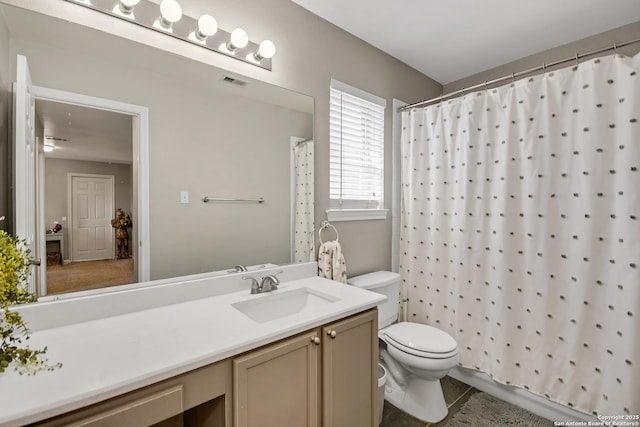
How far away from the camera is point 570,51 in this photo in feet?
7.11

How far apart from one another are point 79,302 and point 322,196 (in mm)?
1342

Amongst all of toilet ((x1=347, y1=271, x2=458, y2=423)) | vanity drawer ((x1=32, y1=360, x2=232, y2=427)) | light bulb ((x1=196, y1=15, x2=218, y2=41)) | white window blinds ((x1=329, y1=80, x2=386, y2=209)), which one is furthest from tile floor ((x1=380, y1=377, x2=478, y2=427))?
light bulb ((x1=196, y1=15, x2=218, y2=41))

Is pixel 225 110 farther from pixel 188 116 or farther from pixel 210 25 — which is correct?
pixel 210 25

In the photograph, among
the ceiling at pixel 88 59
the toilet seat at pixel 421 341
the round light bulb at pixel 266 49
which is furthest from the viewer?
the toilet seat at pixel 421 341

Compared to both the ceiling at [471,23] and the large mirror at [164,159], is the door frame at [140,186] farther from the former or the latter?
the ceiling at [471,23]

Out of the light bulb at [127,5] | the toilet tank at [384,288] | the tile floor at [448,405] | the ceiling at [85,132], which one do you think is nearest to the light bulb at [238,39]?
the light bulb at [127,5]

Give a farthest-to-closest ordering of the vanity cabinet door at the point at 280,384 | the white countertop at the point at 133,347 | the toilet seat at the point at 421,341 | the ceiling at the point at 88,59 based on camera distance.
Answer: the toilet seat at the point at 421,341 → the ceiling at the point at 88,59 → the vanity cabinet door at the point at 280,384 → the white countertop at the point at 133,347

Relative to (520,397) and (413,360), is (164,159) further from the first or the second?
(520,397)

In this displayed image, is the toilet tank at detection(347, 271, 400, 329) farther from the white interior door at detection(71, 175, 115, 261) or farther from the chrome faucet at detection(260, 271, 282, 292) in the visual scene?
the white interior door at detection(71, 175, 115, 261)

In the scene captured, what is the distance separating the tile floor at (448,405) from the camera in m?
1.78

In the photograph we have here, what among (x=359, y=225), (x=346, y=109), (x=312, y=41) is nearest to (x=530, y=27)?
(x=346, y=109)

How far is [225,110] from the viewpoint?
1.53 meters

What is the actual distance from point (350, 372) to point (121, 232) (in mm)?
1151

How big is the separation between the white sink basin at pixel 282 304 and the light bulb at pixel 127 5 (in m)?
1.34
